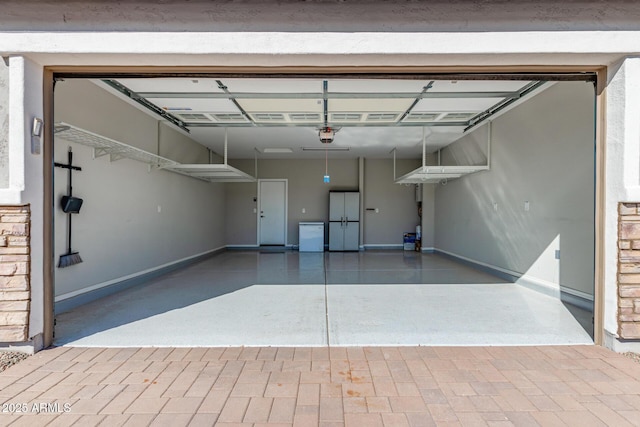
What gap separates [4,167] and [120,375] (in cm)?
174

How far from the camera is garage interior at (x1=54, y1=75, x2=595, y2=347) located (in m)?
3.27

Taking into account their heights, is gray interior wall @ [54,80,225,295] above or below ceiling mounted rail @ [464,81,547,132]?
below

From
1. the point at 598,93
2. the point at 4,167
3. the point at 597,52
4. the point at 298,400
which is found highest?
the point at 597,52

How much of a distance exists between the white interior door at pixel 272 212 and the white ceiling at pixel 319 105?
9.21 ft

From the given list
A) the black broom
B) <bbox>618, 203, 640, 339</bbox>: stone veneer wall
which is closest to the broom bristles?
the black broom

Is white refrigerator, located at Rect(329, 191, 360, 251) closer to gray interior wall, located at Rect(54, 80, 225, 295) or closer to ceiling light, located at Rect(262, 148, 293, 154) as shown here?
ceiling light, located at Rect(262, 148, 293, 154)

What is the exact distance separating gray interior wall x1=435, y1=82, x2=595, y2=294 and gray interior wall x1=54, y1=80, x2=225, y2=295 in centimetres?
563

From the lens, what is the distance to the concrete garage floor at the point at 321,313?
2938mm

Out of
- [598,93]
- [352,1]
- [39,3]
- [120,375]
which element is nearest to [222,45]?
[352,1]

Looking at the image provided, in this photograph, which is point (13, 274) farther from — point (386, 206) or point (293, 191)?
point (386, 206)

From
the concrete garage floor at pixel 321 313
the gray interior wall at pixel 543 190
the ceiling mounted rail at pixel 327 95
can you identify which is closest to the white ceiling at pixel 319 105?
the ceiling mounted rail at pixel 327 95

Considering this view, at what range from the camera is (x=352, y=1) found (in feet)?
8.27

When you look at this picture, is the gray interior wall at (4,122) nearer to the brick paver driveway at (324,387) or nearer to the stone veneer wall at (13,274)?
the stone veneer wall at (13,274)

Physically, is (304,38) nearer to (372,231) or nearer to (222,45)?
(222,45)
